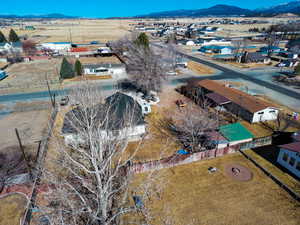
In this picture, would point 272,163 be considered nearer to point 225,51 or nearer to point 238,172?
point 238,172

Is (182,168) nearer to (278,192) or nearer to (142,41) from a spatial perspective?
(278,192)

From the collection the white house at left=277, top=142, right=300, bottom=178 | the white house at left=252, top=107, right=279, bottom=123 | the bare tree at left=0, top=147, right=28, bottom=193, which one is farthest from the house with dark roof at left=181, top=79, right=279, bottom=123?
the bare tree at left=0, top=147, right=28, bottom=193

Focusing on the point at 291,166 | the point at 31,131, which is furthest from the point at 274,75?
the point at 31,131

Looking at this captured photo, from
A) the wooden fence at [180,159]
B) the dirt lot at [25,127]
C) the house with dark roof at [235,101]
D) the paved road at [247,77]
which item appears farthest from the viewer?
the paved road at [247,77]

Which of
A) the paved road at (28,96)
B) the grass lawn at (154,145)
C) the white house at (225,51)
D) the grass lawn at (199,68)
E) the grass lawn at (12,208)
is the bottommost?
the grass lawn at (12,208)

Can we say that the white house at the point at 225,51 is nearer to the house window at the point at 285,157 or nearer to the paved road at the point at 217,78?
the paved road at the point at 217,78

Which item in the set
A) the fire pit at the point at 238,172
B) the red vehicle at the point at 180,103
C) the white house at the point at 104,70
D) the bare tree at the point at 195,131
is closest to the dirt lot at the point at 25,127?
the bare tree at the point at 195,131

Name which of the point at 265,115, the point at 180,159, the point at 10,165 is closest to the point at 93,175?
the point at 180,159
